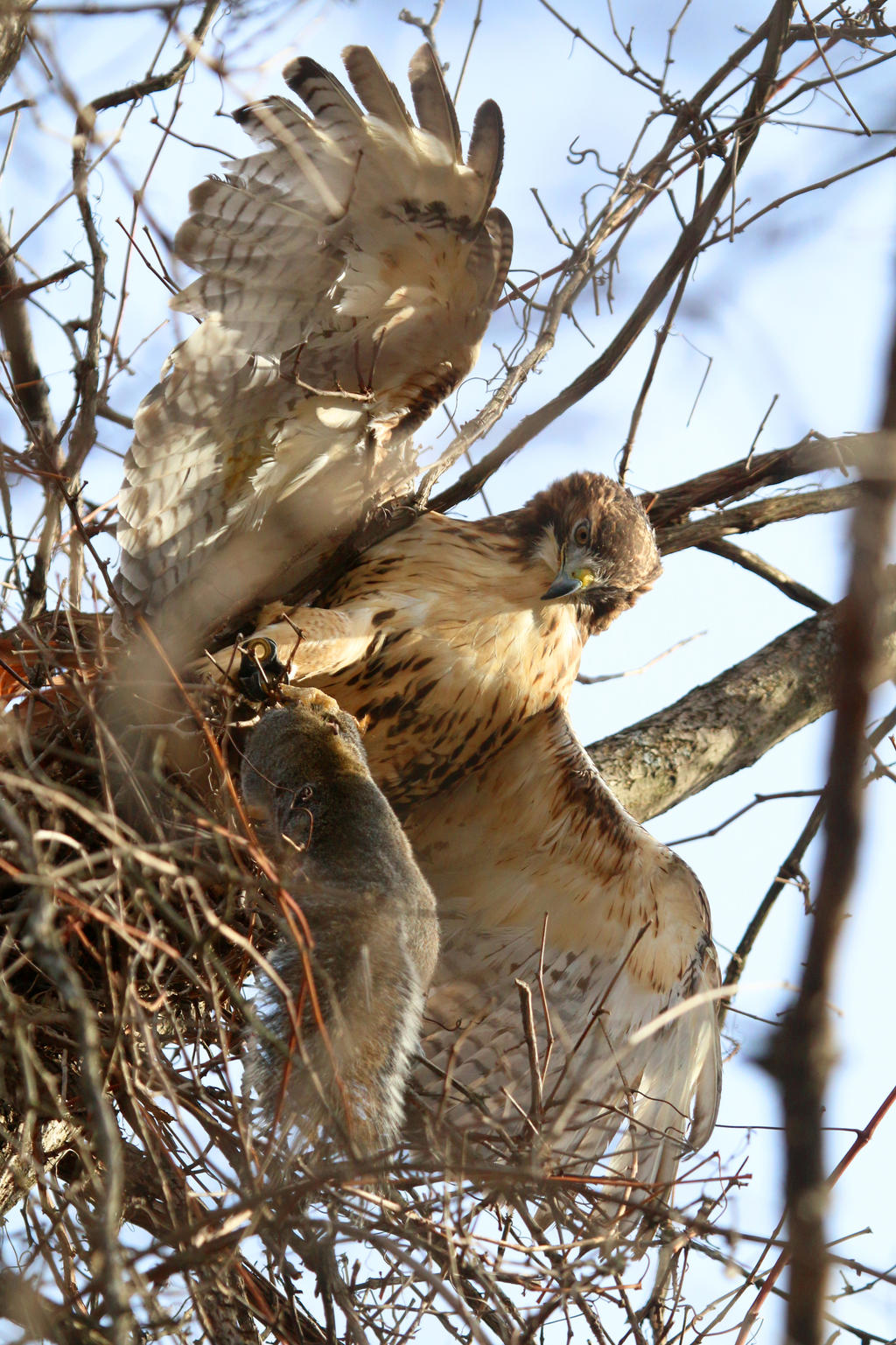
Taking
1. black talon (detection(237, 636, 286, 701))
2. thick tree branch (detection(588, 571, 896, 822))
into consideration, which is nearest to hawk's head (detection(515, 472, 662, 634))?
thick tree branch (detection(588, 571, 896, 822))

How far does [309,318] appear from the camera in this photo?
321 centimetres

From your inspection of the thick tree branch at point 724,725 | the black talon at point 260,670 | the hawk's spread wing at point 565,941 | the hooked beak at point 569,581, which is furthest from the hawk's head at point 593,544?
the black talon at point 260,670

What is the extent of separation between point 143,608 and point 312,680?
1.73 feet

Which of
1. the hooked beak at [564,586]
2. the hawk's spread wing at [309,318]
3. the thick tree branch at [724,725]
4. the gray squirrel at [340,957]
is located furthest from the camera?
the thick tree branch at [724,725]

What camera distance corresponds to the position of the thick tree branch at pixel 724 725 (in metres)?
4.20

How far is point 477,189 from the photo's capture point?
3051mm

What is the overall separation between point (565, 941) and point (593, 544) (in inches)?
54.9

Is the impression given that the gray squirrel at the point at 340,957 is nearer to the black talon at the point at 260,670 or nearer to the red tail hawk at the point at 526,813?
the black talon at the point at 260,670

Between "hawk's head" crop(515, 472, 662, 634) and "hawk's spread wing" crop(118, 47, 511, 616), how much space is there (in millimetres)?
565

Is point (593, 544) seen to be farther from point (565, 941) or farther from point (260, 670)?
point (565, 941)

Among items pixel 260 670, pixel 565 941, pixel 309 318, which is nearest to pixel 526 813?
pixel 565 941

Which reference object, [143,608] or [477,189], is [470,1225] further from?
[477,189]

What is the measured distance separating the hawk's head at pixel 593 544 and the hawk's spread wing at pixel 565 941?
16.4 inches

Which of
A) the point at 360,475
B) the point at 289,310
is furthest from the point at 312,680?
the point at 289,310
